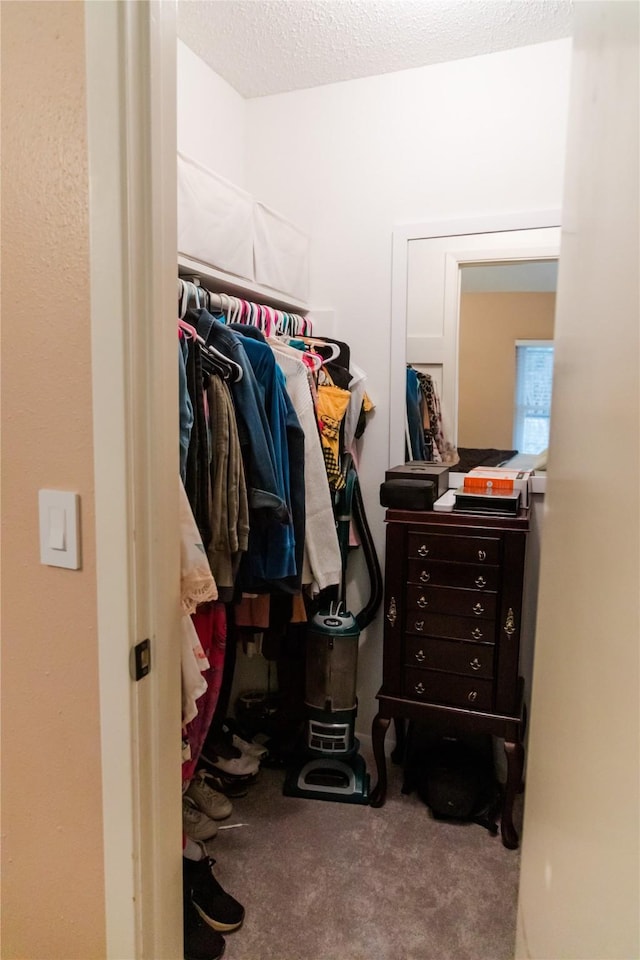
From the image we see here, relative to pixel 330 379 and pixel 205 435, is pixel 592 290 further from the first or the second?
pixel 330 379

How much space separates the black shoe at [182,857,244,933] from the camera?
5.20 feet

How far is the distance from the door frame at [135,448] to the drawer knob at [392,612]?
43.5 inches

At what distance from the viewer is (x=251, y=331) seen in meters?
1.79

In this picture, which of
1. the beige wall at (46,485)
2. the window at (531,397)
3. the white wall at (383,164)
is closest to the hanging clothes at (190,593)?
the beige wall at (46,485)

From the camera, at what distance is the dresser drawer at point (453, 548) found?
1905 millimetres

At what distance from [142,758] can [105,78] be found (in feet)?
3.19

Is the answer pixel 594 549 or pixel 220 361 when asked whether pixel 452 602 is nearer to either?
pixel 220 361

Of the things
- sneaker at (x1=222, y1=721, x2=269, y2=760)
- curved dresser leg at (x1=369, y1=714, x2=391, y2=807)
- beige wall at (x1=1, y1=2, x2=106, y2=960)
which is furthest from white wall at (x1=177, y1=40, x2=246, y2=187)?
sneaker at (x1=222, y1=721, x2=269, y2=760)

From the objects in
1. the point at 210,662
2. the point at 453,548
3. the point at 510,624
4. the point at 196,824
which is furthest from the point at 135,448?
the point at 196,824

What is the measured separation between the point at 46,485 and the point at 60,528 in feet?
0.24

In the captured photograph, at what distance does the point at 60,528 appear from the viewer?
36.5 inches

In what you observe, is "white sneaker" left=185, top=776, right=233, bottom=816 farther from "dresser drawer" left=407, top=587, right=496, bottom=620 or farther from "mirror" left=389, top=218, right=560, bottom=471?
"mirror" left=389, top=218, right=560, bottom=471

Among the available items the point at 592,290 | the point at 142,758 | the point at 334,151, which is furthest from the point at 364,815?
the point at 334,151

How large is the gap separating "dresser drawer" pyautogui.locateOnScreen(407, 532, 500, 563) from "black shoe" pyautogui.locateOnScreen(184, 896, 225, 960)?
116cm
